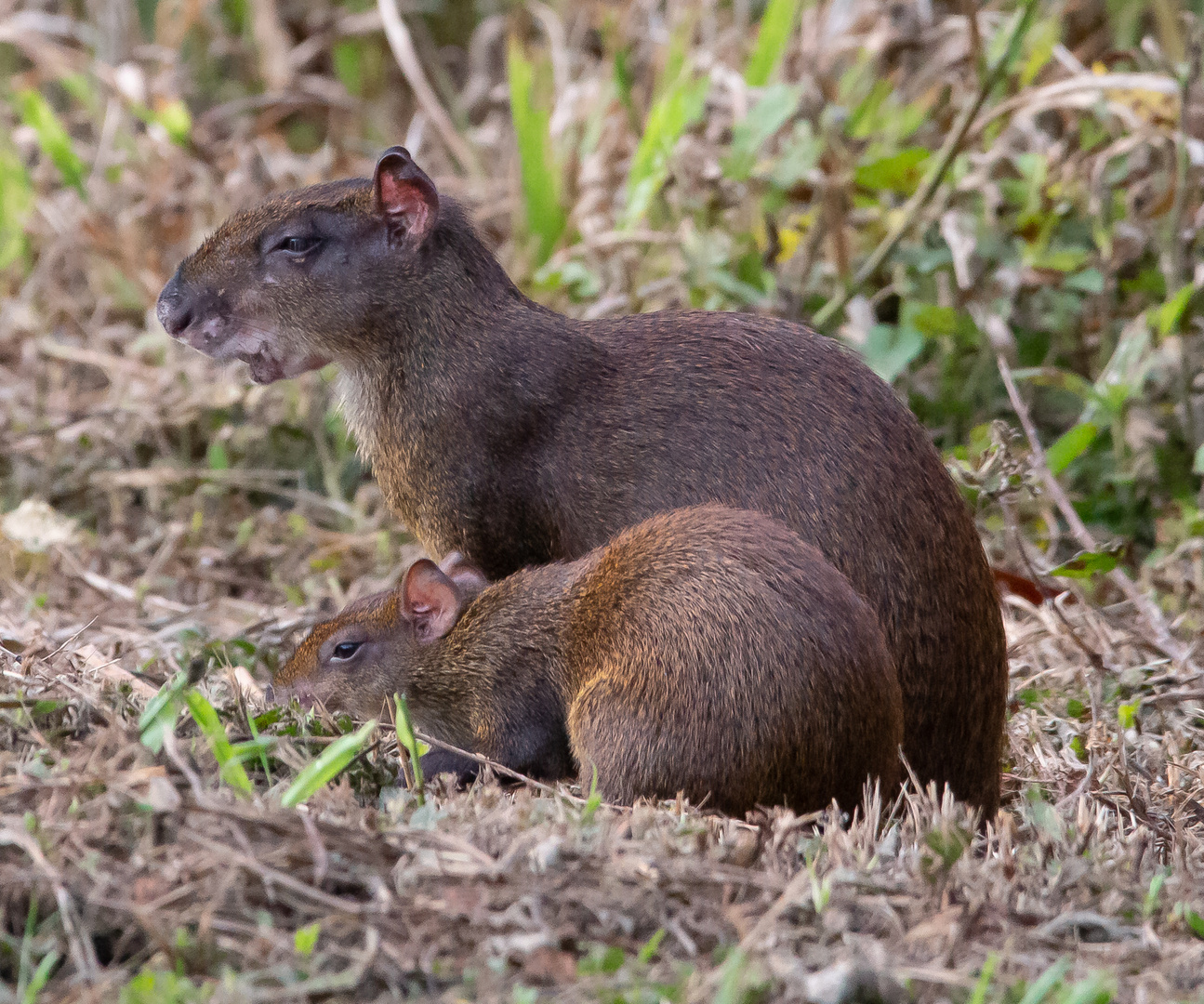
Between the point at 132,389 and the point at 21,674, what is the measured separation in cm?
330

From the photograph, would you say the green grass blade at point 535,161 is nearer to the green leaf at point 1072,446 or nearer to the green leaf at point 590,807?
the green leaf at point 1072,446

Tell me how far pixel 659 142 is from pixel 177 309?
7.85ft

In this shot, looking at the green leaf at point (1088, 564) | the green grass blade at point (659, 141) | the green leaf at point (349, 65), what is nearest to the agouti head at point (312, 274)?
the green grass blade at point (659, 141)

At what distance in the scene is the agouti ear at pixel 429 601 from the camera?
412 centimetres

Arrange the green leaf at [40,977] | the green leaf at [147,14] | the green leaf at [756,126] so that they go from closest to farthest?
the green leaf at [40,977] → the green leaf at [756,126] → the green leaf at [147,14]

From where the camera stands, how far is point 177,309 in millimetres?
4391

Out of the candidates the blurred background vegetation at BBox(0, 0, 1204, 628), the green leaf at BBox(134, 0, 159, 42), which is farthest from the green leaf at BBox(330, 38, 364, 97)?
the blurred background vegetation at BBox(0, 0, 1204, 628)

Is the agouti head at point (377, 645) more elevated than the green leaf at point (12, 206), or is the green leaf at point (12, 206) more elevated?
the green leaf at point (12, 206)

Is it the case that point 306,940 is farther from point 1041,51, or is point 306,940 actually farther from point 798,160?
point 1041,51

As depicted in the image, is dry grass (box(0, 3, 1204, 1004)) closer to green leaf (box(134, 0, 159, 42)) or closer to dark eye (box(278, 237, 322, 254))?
dark eye (box(278, 237, 322, 254))

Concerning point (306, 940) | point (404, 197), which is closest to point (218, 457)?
point (404, 197)

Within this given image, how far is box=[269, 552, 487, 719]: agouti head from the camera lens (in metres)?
4.17

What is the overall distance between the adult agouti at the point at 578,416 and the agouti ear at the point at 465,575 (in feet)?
0.15

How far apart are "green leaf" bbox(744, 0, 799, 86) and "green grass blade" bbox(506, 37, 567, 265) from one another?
0.96 metres
